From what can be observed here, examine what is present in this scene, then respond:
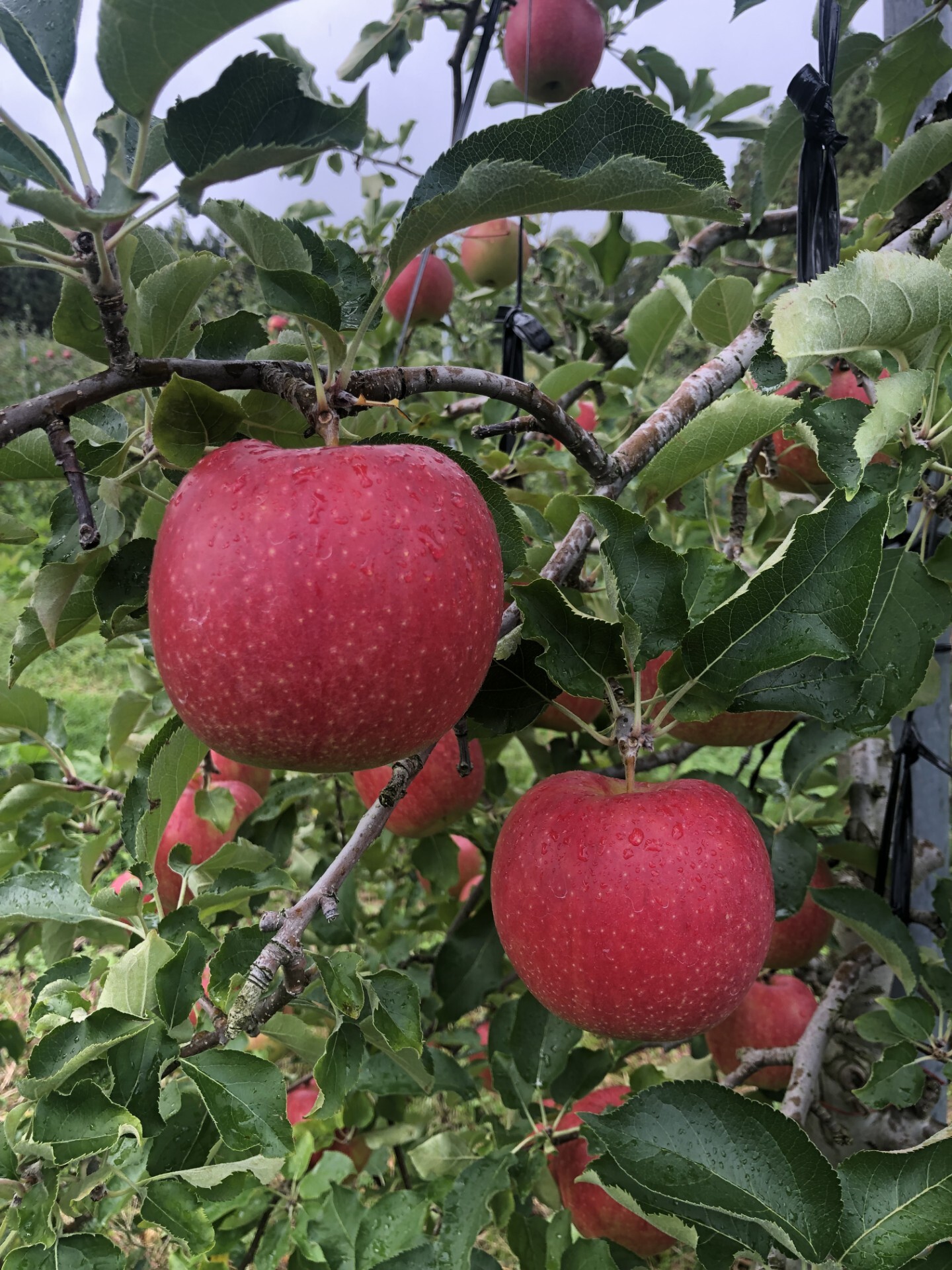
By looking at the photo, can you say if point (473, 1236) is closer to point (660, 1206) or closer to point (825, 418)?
point (660, 1206)

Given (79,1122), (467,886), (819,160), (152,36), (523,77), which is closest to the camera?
(152,36)

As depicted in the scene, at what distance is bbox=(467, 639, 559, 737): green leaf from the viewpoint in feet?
2.13

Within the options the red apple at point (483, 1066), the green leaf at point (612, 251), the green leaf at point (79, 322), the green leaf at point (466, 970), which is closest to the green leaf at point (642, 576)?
the green leaf at point (79, 322)

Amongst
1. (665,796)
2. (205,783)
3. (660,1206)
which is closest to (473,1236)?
(660,1206)

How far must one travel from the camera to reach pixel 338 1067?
1.69ft

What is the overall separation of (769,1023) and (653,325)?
92 cm

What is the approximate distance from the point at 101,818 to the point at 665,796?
34.2 inches

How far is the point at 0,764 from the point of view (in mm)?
2922

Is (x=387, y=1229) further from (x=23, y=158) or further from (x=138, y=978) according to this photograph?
(x=23, y=158)

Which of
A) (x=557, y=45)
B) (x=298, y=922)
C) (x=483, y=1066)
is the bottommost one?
(x=483, y=1066)

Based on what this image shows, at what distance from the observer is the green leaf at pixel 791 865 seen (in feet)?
2.79

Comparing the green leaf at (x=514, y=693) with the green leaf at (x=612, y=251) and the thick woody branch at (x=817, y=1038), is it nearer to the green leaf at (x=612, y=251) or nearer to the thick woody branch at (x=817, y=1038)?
the thick woody branch at (x=817, y=1038)

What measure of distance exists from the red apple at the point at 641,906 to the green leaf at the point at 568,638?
9cm

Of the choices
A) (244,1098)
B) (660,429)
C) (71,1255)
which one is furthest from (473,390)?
(71,1255)
